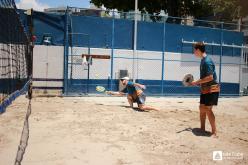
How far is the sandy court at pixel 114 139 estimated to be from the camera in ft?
21.5

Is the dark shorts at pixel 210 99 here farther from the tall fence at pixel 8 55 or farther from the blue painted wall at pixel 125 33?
the blue painted wall at pixel 125 33

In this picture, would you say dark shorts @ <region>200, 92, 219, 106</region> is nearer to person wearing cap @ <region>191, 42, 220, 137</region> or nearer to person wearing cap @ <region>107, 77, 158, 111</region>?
person wearing cap @ <region>191, 42, 220, 137</region>

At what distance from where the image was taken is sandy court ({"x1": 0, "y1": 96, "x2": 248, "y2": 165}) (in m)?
6.56

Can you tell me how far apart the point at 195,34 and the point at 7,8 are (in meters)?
12.9

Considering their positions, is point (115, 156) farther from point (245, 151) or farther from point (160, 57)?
point (160, 57)

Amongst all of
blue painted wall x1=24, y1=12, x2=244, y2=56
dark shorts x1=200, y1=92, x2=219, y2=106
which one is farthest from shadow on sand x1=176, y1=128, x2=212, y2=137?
blue painted wall x1=24, y1=12, x2=244, y2=56

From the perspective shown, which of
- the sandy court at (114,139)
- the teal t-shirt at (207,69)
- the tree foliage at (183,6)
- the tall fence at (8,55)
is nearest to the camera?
the sandy court at (114,139)

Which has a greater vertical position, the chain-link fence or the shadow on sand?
the chain-link fence

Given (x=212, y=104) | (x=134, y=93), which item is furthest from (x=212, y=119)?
(x=134, y=93)

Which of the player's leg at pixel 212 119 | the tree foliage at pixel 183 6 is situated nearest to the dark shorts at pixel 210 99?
the player's leg at pixel 212 119

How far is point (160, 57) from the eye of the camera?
20.5 m

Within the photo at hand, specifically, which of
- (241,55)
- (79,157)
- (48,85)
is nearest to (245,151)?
(79,157)

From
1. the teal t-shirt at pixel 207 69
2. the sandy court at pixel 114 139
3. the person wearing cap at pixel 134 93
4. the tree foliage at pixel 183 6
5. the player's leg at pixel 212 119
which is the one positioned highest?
the tree foliage at pixel 183 6

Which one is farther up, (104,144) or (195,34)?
(195,34)
